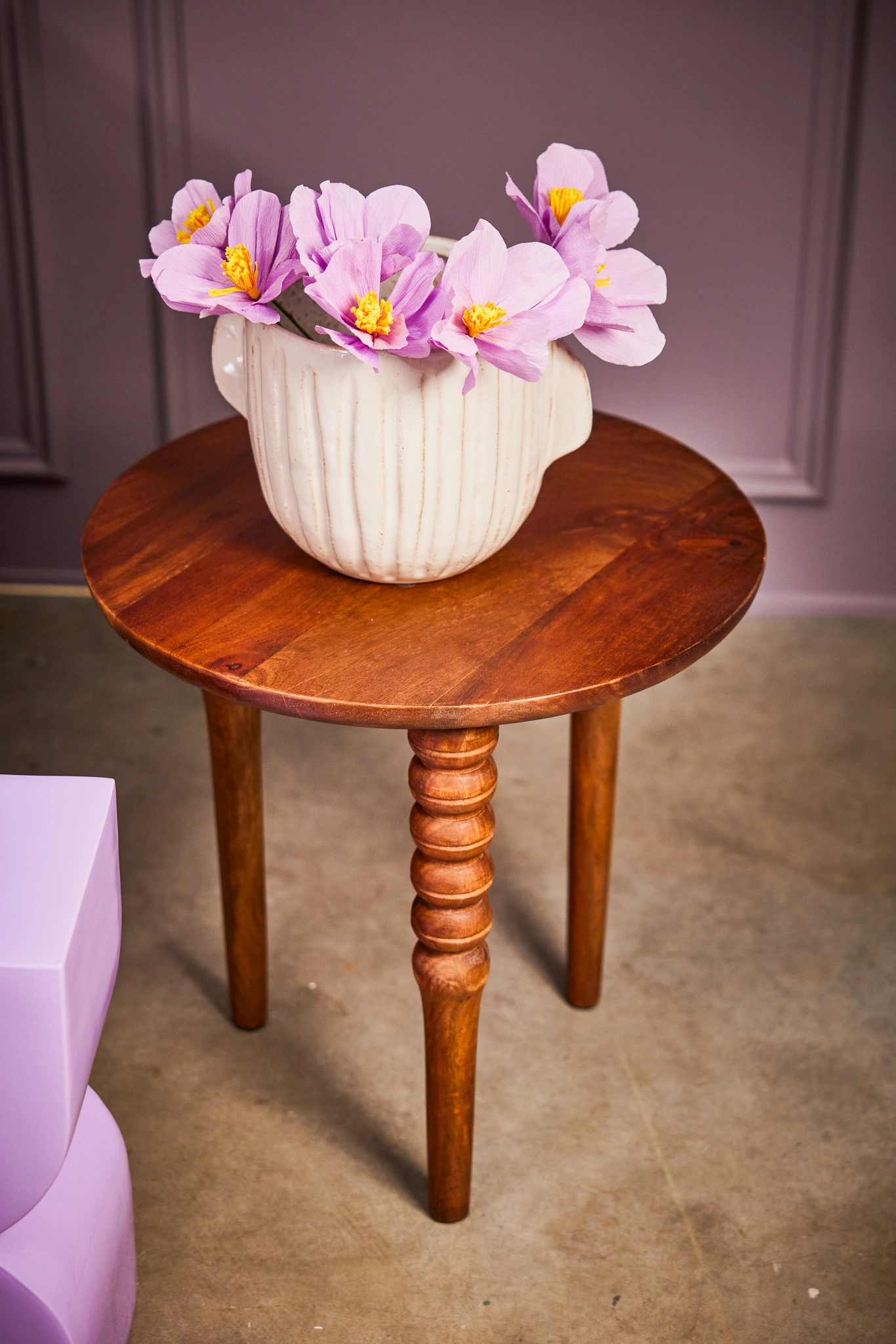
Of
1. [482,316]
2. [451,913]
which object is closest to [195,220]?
[482,316]

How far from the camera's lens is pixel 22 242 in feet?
6.46

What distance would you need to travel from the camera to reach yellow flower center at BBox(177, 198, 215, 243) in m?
0.93

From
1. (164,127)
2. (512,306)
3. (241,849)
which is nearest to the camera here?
(512,306)

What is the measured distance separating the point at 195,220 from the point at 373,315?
18 cm

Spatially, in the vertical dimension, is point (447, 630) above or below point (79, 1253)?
above

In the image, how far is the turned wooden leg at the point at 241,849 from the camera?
1206 mm

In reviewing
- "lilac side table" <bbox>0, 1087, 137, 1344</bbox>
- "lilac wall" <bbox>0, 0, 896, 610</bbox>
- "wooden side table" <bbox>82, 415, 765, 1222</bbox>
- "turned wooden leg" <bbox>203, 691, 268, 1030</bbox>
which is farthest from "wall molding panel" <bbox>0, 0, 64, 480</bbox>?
"lilac side table" <bbox>0, 1087, 137, 1344</bbox>

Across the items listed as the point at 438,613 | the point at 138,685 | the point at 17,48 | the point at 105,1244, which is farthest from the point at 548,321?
the point at 17,48

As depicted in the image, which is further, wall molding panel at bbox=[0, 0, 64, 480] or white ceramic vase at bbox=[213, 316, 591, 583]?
wall molding panel at bbox=[0, 0, 64, 480]

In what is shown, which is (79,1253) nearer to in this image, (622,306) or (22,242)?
(622,306)

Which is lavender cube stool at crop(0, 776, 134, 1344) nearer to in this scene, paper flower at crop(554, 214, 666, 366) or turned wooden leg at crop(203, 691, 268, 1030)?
turned wooden leg at crop(203, 691, 268, 1030)

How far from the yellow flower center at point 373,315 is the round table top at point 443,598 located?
223mm

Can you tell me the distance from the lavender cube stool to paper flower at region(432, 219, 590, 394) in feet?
1.26

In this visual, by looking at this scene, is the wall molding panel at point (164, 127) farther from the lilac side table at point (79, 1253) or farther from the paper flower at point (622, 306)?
the lilac side table at point (79, 1253)
